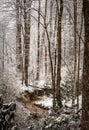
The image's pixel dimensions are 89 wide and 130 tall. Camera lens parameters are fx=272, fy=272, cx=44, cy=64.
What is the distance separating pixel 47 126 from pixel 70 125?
26.9 inches

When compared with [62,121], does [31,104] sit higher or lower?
lower

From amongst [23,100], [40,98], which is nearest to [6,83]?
[23,100]

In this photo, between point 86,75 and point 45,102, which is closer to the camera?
point 86,75

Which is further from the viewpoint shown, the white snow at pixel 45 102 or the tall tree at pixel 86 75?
the white snow at pixel 45 102

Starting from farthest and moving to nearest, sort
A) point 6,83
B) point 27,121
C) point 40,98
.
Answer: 1. point 40,98
2. point 6,83
3. point 27,121

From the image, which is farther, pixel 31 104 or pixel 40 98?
pixel 40 98

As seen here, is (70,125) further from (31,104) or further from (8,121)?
(31,104)

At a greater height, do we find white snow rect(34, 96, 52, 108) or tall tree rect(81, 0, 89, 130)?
tall tree rect(81, 0, 89, 130)

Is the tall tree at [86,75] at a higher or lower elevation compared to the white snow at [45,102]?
higher

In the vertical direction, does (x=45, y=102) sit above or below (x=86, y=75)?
below

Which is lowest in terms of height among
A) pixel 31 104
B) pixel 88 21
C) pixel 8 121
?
pixel 31 104

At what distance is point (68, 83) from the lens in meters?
18.2

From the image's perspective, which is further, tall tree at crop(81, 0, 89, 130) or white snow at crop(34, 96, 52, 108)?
white snow at crop(34, 96, 52, 108)

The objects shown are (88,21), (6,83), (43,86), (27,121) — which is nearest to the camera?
(88,21)
